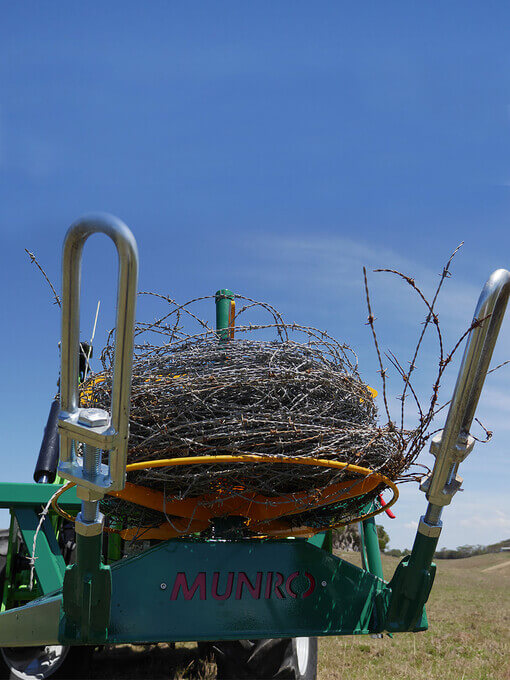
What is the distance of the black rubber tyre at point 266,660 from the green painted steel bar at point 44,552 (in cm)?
126

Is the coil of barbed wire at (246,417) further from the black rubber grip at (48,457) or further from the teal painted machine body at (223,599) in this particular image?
the black rubber grip at (48,457)

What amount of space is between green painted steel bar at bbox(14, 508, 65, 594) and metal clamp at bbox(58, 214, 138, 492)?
1.54 meters

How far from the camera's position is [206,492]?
2.65 m

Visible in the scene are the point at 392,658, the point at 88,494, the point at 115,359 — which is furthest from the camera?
the point at 392,658

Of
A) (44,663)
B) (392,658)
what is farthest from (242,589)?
(392,658)

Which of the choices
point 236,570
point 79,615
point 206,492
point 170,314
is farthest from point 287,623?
point 170,314

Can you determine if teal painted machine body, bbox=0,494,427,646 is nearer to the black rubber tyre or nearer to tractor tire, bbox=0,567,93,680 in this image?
the black rubber tyre

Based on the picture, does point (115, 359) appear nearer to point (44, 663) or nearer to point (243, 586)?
point (243, 586)

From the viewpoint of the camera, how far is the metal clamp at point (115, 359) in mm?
1661

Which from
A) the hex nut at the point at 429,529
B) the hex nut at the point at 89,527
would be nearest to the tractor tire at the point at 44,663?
the hex nut at the point at 89,527

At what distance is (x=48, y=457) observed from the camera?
4.01m

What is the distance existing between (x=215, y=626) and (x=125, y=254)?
163 cm

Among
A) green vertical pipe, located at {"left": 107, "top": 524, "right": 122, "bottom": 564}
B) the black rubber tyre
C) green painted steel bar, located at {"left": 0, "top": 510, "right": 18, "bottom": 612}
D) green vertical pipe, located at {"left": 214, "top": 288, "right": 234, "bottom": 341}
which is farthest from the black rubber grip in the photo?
the black rubber tyre

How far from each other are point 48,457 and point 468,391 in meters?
2.78
